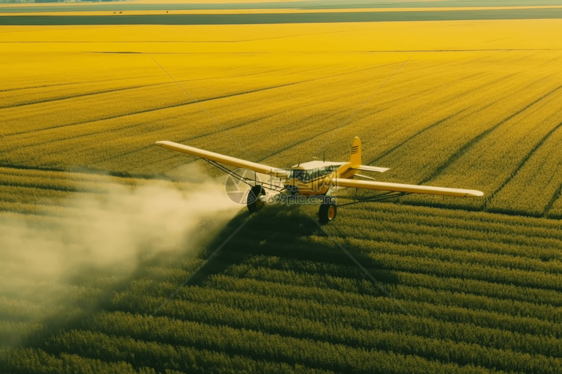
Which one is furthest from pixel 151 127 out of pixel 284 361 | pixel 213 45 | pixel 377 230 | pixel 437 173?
pixel 213 45

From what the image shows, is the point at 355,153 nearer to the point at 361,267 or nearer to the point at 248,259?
the point at 361,267

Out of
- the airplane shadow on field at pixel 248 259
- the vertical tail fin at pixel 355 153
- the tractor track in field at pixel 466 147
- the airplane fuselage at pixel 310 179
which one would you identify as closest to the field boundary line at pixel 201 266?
the airplane shadow on field at pixel 248 259

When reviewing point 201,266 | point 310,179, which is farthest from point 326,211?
point 201,266

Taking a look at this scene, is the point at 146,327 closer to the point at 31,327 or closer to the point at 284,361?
the point at 31,327

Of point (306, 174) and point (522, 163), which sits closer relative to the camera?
point (306, 174)

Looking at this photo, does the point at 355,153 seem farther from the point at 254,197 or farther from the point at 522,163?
the point at 522,163

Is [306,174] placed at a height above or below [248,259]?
above

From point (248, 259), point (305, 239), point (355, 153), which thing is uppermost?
point (355, 153)

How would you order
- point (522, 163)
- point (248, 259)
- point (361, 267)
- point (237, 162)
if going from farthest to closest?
1. point (522, 163)
2. point (237, 162)
3. point (248, 259)
4. point (361, 267)

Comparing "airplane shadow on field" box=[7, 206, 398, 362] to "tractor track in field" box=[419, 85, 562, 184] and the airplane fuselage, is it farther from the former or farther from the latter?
"tractor track in field" box=[419, 85, 562, 184]

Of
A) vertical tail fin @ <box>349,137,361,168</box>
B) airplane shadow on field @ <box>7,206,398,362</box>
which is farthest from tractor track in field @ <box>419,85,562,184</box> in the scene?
airplane shadow on field @ <box>7,206,398,362</box>

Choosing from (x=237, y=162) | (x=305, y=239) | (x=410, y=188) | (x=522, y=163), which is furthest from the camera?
(x=522, y=163)
